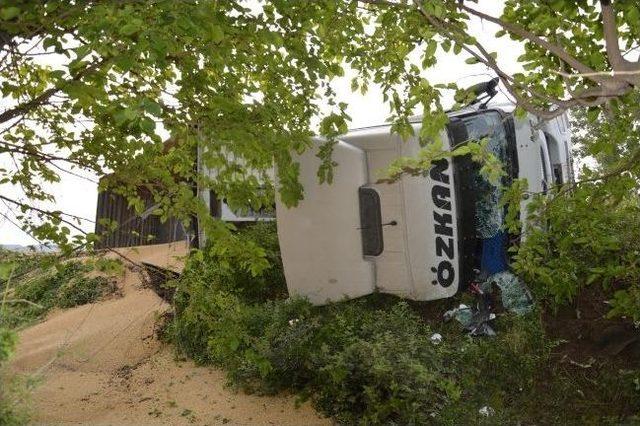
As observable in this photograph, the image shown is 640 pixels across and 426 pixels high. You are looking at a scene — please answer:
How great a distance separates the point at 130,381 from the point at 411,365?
13.4 ft

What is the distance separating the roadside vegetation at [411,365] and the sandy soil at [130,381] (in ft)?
1.06

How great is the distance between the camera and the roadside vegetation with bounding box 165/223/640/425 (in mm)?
4805

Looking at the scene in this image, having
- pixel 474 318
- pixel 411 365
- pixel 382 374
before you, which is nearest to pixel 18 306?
pixel 382 374

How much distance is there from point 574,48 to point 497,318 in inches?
136

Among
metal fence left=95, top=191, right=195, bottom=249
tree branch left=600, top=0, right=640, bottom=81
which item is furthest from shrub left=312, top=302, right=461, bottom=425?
metal fence left=95, top=191, right=195, bottom=249

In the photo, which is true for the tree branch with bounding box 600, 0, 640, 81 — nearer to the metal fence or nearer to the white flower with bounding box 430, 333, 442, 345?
the white flower with bounding box 430, 333, 442, 345

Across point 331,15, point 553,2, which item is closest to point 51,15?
point 331,15

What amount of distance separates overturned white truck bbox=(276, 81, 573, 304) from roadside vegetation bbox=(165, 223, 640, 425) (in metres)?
0.44

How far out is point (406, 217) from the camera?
6.08 metres

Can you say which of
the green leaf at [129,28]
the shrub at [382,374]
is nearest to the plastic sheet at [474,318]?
the shrub at [382,374]

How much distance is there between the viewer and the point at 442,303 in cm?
684

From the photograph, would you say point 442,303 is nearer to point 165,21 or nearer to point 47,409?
point 47,409

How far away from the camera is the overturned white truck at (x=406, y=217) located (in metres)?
6.06

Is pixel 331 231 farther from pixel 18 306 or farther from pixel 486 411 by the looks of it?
pixel 18 306
